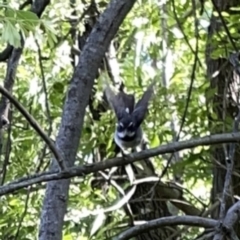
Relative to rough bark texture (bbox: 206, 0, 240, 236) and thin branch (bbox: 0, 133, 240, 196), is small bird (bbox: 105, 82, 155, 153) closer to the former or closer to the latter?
rough bark texture (bbox: 206, 0, 240, 236)

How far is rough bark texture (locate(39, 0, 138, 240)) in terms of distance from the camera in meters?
1.69

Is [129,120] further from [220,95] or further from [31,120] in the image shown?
[31,120]

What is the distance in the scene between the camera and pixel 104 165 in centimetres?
136

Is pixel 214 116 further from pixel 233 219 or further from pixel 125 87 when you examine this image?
pixel 233 219

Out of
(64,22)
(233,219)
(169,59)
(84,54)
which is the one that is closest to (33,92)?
(64,22)

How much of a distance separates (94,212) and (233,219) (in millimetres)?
1048

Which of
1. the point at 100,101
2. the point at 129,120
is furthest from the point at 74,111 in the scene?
the point at 100,101

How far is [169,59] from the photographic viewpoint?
329cm

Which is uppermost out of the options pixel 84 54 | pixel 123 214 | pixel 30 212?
pixel 84 54

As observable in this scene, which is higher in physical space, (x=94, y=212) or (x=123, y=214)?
(x=94, y=212)

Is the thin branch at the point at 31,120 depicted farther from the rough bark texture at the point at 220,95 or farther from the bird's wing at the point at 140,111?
the rough bark texture at the point at 220,95

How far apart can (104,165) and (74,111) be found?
0.44 m

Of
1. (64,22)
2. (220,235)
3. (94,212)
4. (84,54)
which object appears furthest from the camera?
(64,22)

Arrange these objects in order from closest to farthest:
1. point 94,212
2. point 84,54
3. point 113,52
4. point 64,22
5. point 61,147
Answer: point 61,147
point 84,54
point 94,212
point 64,22
point 113,52
